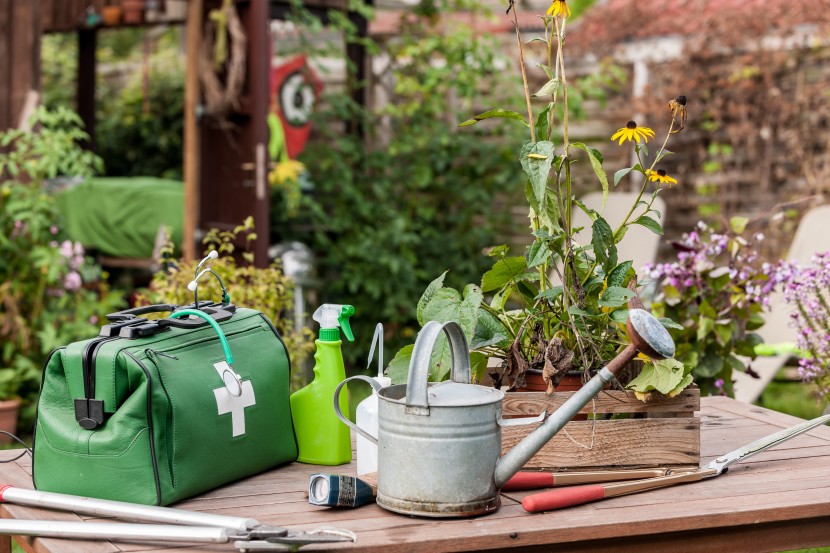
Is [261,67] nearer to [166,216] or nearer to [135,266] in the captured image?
[166,216]

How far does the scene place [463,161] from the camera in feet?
20.4

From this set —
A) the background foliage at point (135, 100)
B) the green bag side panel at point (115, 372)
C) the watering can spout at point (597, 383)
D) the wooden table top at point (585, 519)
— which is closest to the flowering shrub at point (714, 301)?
the wooden table top at point (585, 519)

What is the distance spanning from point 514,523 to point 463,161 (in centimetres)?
474

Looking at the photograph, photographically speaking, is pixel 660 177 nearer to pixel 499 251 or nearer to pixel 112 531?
pixel 499 251

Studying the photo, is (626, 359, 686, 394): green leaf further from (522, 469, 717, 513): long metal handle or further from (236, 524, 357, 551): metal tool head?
(236, 524, 357, 551): metal tool head

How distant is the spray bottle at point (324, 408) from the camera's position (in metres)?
1.98

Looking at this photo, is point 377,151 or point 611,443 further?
point 377,151

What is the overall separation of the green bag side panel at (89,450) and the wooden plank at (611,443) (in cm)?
60

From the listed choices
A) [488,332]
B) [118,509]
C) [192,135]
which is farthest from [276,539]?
[192,135]

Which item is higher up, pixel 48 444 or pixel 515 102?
pixel 515 102

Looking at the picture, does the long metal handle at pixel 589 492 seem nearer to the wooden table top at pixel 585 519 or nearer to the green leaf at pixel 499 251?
the wooden table top at pixel 585 519

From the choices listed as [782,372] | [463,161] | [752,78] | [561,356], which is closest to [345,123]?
[463,161]

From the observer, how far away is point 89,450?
5.46ft

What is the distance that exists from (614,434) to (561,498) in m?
0.22
